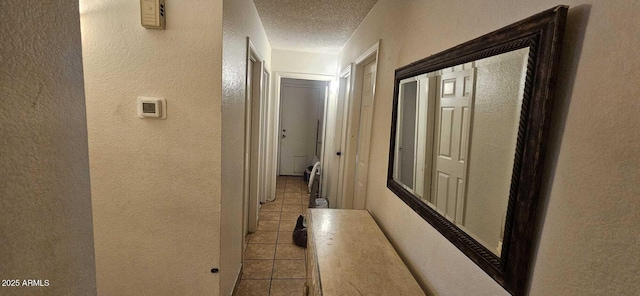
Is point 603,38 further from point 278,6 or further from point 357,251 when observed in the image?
point 278,6

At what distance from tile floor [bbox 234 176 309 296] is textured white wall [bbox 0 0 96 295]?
179cm

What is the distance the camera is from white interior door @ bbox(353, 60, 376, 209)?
7.48ft

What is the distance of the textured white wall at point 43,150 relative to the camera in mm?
418

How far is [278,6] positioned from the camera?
7.34 feet

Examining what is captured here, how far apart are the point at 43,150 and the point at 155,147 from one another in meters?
1.17

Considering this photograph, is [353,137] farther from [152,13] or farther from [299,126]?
[299,126]

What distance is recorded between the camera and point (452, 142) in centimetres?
99

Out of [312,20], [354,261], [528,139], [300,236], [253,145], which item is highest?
[312,20]

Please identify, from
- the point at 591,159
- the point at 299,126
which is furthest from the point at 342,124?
the point at 591,159

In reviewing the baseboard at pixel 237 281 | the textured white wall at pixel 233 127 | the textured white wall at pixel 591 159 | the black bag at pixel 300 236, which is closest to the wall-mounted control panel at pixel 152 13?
the textured white wall at pixel 233 127

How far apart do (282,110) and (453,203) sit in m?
4.74

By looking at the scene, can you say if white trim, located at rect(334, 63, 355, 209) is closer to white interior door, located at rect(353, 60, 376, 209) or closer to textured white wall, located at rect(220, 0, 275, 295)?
white interior door, located at rect(353, 60, 376, 209)

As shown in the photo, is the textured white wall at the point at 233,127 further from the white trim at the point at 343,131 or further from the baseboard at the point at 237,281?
the white trim at the point at 343,131

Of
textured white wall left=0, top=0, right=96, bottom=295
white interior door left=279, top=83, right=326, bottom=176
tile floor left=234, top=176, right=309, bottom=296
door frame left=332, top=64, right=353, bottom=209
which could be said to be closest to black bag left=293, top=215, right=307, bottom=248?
tile floor left=234, top=176, right=309, bottom=296
